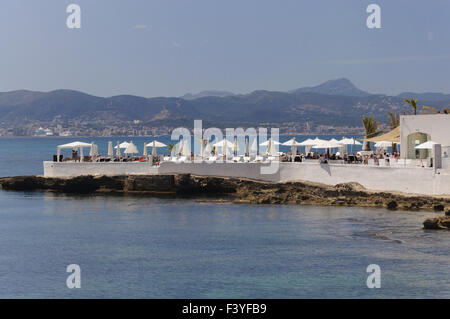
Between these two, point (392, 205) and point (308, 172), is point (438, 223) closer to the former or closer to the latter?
point (392, 205)

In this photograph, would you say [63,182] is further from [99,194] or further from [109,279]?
[109,279]

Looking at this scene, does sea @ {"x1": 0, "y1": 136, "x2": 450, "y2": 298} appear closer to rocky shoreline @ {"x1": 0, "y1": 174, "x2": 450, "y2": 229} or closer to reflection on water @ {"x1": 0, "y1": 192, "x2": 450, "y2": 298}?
reflection on water @ {"x1": 0, "y1": 192, "x2": 450, "y2": 298}

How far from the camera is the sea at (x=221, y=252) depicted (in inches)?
1119

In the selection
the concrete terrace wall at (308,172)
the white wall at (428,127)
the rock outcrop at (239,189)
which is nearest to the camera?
the concrete terrace wall at (308,172)

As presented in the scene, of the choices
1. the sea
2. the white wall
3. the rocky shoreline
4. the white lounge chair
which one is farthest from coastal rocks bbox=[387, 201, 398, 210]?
the white lounge chair

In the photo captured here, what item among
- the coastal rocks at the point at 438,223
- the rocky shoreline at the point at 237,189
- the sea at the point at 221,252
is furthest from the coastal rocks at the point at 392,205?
the coastal rocks at the point at 438,223

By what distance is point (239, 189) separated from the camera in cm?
5575

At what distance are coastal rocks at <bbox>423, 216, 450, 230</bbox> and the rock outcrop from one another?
3129 mm

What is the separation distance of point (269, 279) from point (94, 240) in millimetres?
12720

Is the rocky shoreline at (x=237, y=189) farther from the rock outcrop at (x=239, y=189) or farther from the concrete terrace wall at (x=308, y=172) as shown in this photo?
the concrete terrace wall at (x=308, y=172)

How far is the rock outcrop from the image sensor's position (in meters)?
46.2

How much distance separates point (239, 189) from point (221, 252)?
20693 millimetres

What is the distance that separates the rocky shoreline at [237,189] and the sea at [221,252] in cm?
159
